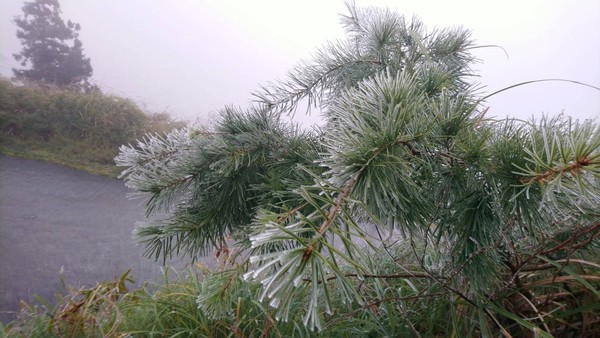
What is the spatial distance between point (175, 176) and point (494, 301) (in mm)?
485

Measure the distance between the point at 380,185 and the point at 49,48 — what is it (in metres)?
1.10

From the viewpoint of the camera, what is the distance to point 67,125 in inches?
38.3

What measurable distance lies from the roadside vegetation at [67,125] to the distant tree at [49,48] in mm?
36

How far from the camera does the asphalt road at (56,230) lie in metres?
0.87

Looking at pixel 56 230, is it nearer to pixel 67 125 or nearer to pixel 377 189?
pixel 67 125

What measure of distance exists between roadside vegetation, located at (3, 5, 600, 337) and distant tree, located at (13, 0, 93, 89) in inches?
28.0

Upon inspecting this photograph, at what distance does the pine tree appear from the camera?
8.2 inches

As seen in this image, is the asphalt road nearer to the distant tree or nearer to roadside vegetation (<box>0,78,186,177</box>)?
roadside vegetation (<box>0,78,186,177</box>)

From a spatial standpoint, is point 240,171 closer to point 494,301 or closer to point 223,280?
point 223,280

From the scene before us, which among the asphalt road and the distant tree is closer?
the asphalt road

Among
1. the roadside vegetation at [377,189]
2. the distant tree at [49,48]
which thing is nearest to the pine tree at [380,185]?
the roadside vegetation at [377,189]

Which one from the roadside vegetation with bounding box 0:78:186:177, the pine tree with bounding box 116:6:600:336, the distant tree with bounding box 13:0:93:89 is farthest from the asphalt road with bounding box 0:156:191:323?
the pine tree with bounding box 116:6:600:336

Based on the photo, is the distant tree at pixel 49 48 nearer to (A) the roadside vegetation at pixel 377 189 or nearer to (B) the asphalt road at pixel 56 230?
(B) the asphalt road at pixel 56 230

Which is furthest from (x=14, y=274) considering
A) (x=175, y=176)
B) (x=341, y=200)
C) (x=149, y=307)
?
(x=341, y=200)
